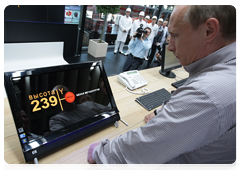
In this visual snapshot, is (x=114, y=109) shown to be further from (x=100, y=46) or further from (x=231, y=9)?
(x=100, y=46)

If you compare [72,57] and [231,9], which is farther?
[72,57]

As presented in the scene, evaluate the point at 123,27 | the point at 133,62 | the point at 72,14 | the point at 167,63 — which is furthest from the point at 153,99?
the point at 123,27

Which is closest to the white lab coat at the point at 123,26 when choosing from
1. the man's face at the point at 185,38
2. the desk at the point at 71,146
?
the desk at the point at 71,146

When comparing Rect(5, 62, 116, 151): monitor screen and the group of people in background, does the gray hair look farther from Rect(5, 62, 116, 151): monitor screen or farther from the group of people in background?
the group of people in background

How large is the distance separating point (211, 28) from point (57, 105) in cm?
80

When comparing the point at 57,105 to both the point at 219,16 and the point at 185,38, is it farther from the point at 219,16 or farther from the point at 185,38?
the point at 219,16

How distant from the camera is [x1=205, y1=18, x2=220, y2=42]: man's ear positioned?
0.56 m

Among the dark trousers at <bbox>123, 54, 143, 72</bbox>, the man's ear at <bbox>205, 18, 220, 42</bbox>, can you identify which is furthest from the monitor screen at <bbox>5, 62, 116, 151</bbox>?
the dark trousers at <bbox>123, 54, 143, 72</bbox>

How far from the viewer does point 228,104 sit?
1.68ft

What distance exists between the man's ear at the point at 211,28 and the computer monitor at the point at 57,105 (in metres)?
0.64

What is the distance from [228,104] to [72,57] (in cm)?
439

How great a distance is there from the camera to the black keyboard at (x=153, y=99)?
1.27 meters

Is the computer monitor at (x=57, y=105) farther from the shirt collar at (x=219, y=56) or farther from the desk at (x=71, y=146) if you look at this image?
the shirt collar at (x=219, y=56)
